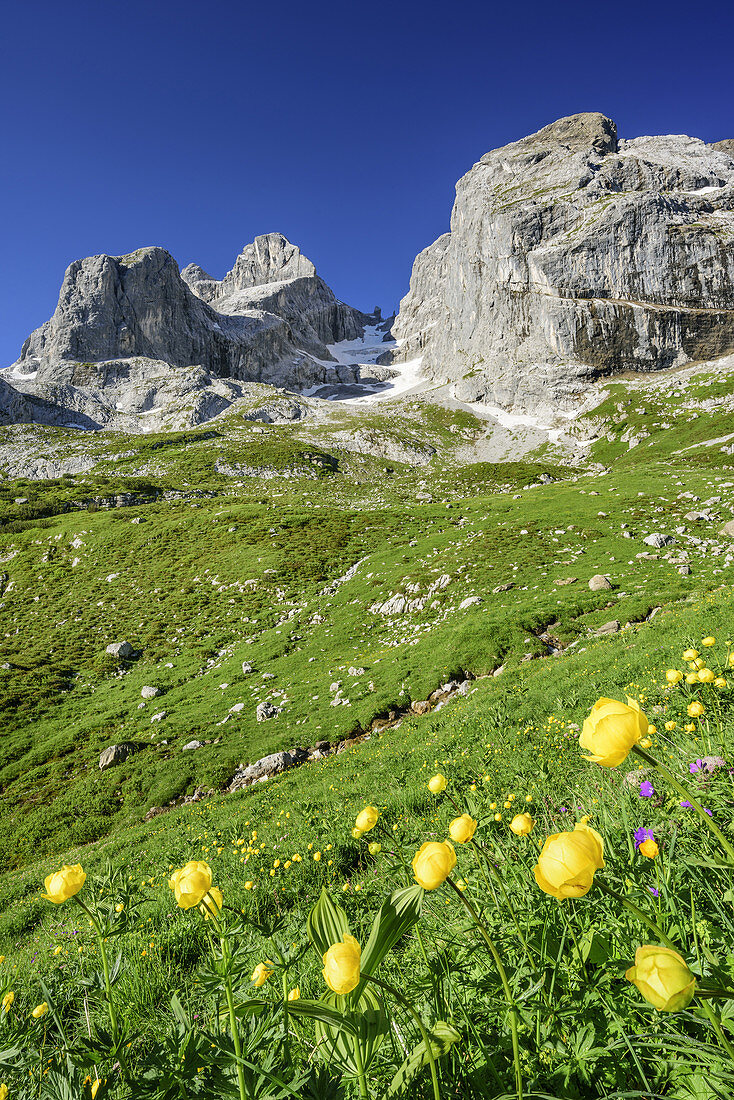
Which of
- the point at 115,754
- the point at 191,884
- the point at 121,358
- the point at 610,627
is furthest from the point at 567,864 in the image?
the point at 121,358

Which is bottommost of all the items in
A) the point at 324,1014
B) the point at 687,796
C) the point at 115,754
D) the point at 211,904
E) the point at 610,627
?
the point at 115,754

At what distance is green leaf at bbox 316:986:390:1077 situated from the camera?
144 cm

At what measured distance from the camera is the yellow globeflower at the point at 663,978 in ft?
3.38

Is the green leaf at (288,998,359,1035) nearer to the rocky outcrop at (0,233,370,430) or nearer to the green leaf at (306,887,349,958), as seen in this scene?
the green leaf at (306,887,349,958)

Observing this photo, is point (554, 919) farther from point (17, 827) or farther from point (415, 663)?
point (17, 827)

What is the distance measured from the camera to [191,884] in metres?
2.16

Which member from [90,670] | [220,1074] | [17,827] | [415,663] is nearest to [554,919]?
[220,1074]

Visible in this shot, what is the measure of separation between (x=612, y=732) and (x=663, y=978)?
2.53 feet

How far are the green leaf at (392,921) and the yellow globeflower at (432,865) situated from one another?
105 mm

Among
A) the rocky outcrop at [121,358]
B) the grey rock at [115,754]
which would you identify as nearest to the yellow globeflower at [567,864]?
the grey rock at [115,754]

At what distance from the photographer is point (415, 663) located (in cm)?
1939

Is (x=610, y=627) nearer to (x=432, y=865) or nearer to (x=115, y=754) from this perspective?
(x=432, y=865)

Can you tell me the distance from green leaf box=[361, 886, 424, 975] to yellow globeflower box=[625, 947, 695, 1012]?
664 mm

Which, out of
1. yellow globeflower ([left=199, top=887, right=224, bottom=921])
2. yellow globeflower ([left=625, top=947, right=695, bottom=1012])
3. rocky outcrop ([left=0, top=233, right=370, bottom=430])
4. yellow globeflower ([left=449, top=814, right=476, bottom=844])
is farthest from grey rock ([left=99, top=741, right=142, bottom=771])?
rocky outcrop ([left=0, top=233, right=370, bottom=430])
